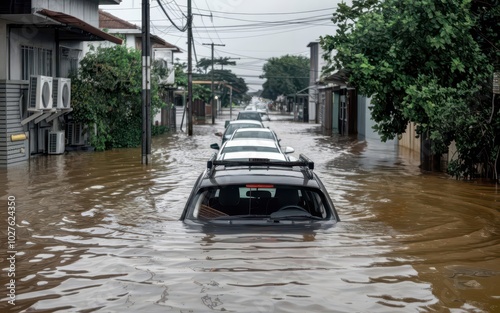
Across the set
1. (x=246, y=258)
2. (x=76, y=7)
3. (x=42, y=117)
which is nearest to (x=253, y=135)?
(x=42, y=117)

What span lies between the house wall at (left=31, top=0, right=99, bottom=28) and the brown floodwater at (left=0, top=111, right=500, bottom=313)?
410 inches

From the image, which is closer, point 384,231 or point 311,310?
point 311,310

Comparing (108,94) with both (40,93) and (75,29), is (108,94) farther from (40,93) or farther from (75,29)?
(40,93)

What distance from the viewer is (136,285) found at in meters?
7.93

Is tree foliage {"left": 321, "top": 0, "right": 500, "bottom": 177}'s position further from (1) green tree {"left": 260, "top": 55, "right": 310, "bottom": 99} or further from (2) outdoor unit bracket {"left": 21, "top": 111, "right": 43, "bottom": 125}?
(1) green tree {"left": 260, "top": 55, "right": 310, "bottom": 99}

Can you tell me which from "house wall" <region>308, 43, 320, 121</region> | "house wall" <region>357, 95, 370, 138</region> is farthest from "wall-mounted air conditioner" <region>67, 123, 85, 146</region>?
"house wall" <region>308, 43, 320, 121</region>

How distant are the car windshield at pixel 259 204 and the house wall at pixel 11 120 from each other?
15497mm

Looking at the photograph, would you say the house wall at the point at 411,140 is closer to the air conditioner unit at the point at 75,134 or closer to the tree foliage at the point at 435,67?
the tree foliage at the point at 435,67

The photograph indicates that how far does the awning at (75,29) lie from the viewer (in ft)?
76.3

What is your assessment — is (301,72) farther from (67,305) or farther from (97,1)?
(67,305)

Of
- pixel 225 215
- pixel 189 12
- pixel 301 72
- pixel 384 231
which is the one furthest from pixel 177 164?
pixel 301 72

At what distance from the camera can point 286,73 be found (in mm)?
145500

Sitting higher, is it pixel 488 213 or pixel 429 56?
pixel 429 56

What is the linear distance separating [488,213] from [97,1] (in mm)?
22269
